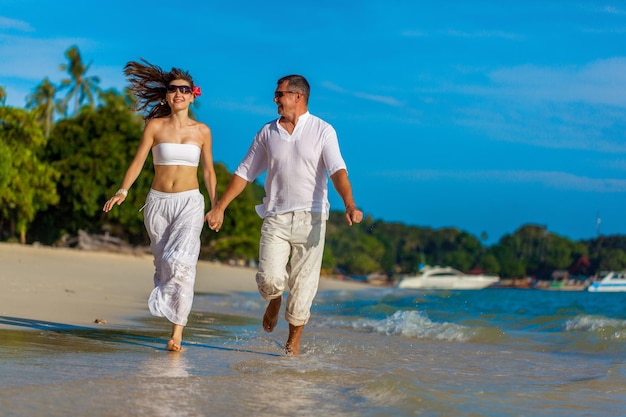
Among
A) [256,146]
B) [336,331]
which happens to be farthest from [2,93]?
[256,146]

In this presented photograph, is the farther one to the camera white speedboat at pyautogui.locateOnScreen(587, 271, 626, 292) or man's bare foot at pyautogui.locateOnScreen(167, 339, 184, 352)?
white speedboat at pyautogui.locateOnScreen(587, 271, 626, 292)

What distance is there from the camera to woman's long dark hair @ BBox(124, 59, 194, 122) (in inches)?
289

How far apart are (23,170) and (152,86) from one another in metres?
33.2

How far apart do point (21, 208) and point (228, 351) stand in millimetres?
34533

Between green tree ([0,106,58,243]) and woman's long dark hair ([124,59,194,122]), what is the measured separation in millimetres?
29519

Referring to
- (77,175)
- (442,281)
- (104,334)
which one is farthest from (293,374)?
(442,281)

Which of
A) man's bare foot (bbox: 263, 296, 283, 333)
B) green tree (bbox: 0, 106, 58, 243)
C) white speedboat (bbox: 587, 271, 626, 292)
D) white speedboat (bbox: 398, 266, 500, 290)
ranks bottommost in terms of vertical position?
white speedboat (bbox: 398, 266, 500, 290)

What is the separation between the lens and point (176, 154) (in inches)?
275

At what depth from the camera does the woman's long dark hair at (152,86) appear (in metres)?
7.34

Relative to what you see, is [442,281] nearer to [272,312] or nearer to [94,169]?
[94,169]

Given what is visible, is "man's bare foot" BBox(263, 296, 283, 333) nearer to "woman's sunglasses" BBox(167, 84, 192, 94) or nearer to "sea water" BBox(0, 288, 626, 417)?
"sea water" BBox(0, 288, 626, 417)

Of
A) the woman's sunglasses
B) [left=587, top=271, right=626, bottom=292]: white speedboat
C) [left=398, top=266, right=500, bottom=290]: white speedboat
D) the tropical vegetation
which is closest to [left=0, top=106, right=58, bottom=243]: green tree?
the tropical vegetation

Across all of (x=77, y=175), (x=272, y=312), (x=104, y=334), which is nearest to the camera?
(x=272, y=312)

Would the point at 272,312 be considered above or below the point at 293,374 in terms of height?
above
